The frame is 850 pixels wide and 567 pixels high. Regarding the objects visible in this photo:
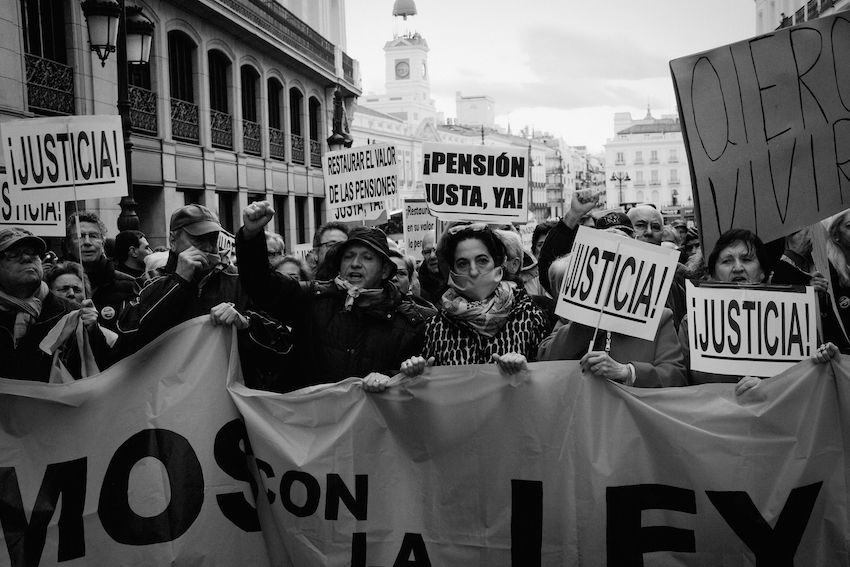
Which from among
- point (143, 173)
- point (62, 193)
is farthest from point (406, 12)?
point (62, 193)

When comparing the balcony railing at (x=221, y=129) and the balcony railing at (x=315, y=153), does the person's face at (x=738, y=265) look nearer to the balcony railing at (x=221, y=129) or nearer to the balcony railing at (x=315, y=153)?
the balcony railing at (x=221, y=129)

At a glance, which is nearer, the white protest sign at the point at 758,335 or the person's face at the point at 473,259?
the white protest sign at the point at 758,335

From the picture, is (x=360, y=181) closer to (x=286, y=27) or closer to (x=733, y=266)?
(x=733, y=266)

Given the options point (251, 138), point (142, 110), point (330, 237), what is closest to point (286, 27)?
point (251, 138)

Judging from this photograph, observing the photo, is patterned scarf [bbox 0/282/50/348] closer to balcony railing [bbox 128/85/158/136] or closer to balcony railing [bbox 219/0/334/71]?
balcony railing [bbox 128/85/158/136]

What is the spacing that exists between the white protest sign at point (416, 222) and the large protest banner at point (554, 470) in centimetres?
553

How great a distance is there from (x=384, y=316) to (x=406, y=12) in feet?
522

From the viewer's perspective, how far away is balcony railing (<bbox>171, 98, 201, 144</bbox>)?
19.1m

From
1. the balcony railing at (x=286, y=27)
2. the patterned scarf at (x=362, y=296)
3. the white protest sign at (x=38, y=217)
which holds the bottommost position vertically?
the patterned scarf at (x=362, y=296)

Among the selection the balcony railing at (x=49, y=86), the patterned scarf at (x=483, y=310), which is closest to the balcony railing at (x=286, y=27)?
the balcony railing at (x=49, y=86)

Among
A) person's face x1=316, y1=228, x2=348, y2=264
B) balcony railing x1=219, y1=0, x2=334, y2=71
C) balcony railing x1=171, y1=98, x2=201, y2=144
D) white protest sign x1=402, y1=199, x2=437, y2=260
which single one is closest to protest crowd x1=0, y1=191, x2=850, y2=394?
person's face x1=316, y1=228, x2=348, y2=264

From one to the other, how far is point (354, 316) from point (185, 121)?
16.3 meters

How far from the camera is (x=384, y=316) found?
13.8 ft

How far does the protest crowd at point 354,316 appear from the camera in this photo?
3.98 meters
